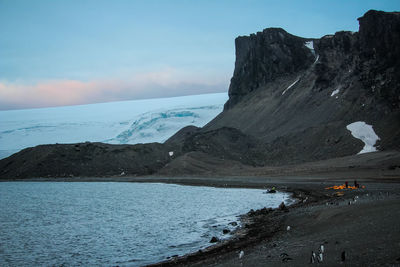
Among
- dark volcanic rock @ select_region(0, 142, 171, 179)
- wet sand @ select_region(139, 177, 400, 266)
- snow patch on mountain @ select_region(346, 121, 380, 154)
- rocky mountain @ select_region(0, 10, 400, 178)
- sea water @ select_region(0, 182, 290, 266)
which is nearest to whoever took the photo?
wet sand @ select_region(139, 177, 400, 266)

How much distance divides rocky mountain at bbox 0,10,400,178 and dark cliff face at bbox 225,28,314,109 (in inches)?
334

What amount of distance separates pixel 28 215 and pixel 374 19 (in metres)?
64.7

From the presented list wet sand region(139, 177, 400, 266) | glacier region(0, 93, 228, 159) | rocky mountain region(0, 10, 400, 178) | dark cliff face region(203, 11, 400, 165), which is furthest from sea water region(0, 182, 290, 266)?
glacier region(0, 93, 228, 159)

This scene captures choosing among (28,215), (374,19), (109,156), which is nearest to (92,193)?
(28,215)

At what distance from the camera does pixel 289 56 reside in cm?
11844

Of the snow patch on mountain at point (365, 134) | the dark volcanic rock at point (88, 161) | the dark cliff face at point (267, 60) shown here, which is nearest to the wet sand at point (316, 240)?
the snow patch on mountain at point (365, 134)

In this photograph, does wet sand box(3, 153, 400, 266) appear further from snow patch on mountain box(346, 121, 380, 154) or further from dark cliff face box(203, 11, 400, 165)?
dark cliff face box(203, 11, 400, 165)

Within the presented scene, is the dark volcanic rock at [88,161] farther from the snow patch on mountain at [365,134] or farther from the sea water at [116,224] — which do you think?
the snow patch on mountain at [365,134]

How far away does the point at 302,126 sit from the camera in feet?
270

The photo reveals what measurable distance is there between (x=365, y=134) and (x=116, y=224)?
1801 inches

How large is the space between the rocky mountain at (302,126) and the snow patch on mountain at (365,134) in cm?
45

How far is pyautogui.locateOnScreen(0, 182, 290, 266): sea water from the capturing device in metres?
20.4

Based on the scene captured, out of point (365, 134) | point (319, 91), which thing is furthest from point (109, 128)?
point (365, 134)

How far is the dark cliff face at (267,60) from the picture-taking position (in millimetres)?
118375
